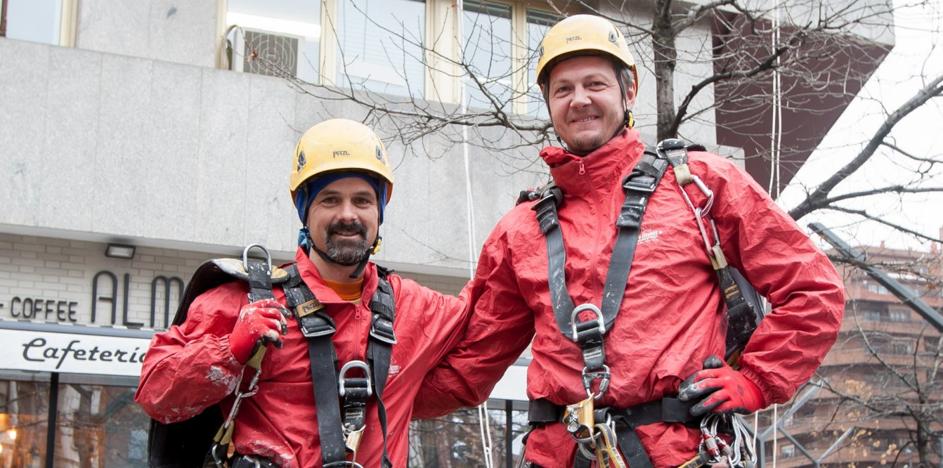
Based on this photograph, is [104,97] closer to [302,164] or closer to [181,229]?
A: [181,229]

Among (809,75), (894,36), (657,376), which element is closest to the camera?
(657,376)

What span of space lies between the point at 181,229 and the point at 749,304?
8529mm

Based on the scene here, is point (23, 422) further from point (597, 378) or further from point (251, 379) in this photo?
point (597, 378)

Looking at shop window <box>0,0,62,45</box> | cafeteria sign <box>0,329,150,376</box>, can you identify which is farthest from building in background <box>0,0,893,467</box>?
cafeteria sign <box>0,329,150,376</box>

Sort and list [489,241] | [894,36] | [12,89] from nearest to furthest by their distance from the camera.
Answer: [489,241] → [12,89] → [894,36]

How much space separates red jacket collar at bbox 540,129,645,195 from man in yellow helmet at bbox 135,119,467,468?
0.78m

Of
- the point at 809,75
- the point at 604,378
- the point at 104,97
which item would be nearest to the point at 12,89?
the point at 104,97

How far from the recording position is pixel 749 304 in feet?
13.5

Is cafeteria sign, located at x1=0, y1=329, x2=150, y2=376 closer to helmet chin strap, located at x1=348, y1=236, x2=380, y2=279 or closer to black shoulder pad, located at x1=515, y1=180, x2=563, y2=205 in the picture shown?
helmet chin strap, located at x1=348, y1=236, x2=380, y2=279

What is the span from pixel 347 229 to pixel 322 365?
555 millimetres

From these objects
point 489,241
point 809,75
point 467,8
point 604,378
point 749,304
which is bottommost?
point 604,378

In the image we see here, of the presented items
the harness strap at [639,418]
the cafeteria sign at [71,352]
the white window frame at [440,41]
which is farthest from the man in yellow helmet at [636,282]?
the white window frame at [440,41]

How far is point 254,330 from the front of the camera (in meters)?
4.13

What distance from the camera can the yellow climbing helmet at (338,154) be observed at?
15.5ft
